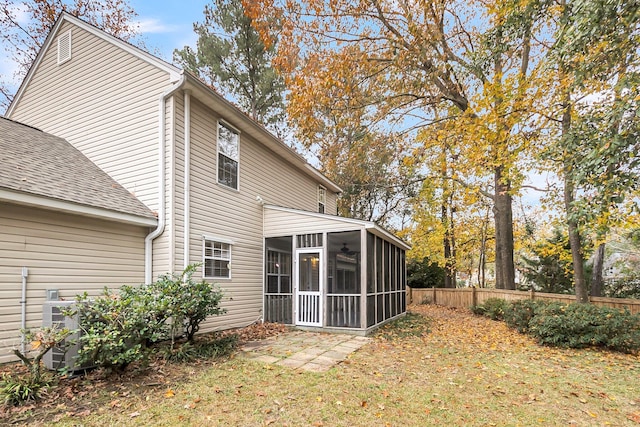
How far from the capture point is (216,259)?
27.3 ft

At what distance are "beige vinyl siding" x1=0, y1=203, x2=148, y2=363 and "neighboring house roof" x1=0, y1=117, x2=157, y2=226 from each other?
1.30 feet

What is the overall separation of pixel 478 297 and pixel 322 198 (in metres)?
7.98

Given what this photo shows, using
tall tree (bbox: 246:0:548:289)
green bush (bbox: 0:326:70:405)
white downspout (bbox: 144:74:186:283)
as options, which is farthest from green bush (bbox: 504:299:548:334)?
green bush (bbox: 0:326:70:405)

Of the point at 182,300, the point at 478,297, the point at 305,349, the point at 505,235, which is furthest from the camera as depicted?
the point at 478,297

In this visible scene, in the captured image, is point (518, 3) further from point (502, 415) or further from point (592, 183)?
point (502, 415)

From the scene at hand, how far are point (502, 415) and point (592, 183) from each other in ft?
14.2

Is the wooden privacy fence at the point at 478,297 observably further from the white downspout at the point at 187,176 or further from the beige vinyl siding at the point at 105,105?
the beige vinyl siding at the point at 105,105

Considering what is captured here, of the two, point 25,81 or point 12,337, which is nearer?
point 12,337

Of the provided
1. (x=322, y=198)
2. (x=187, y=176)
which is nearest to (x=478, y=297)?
(x=322, y=198)

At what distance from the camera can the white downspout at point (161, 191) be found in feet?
23.5

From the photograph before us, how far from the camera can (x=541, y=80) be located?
28.9 ft

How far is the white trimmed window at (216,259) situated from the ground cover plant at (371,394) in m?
2.76

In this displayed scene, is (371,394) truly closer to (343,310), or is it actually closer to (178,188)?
(343,310)

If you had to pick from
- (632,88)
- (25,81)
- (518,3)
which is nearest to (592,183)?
(632,88)
